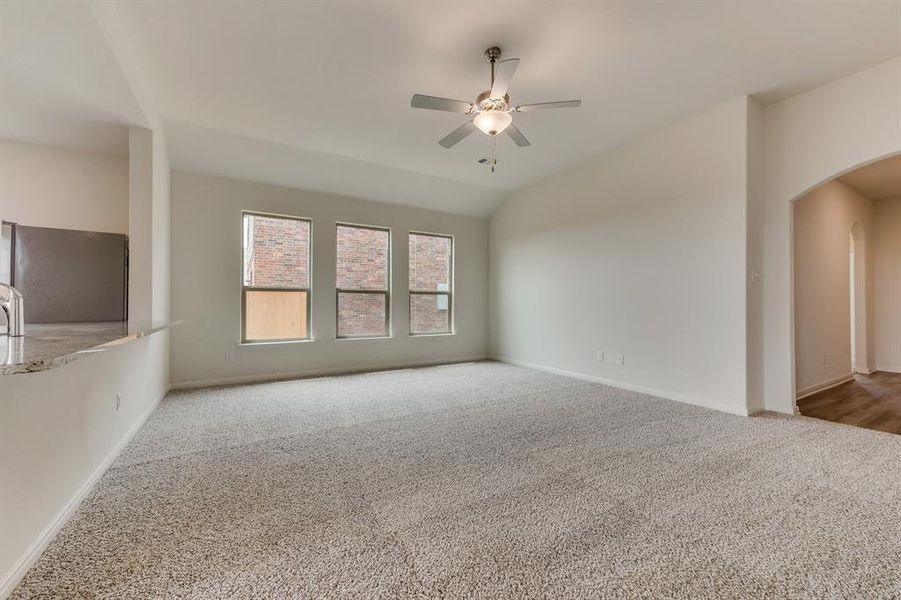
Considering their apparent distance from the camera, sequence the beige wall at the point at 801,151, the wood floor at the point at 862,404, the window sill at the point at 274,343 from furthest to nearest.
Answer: the window sill at the point at 274,343, the wood floor at the point at 862,404, the beige wall at the point at 801,151

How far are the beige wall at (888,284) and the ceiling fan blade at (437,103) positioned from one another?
7.30m

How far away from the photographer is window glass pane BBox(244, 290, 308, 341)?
17.6 feet

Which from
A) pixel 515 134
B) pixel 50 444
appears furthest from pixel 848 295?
pixel 50 444

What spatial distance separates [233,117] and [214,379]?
3.23 metres

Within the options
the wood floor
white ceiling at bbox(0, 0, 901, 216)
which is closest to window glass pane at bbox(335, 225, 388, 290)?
white ceiling at bbox(0, 0, 901, 216)

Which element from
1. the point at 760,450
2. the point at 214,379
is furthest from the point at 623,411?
the point at 214,379

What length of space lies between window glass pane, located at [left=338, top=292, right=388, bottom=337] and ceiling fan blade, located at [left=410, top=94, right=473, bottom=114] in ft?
12.5

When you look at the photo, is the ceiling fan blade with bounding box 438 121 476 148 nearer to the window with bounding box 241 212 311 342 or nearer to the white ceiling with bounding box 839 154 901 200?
the window with bounding box 241 212 311 342

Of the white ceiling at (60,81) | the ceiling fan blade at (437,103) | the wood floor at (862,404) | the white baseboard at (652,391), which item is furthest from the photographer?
the white baseboard at (652,391)

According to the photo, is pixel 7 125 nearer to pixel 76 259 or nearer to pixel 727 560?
pixel 76 259

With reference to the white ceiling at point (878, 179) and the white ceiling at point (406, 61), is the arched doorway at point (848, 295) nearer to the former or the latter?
the white ceiling at point (878, 179)

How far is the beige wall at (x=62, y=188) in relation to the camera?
3428mm

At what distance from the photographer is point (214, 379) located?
502 centimetres

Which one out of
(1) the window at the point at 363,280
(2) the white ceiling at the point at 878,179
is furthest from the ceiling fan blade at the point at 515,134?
(2) the white ceiling at the point at 878,179
